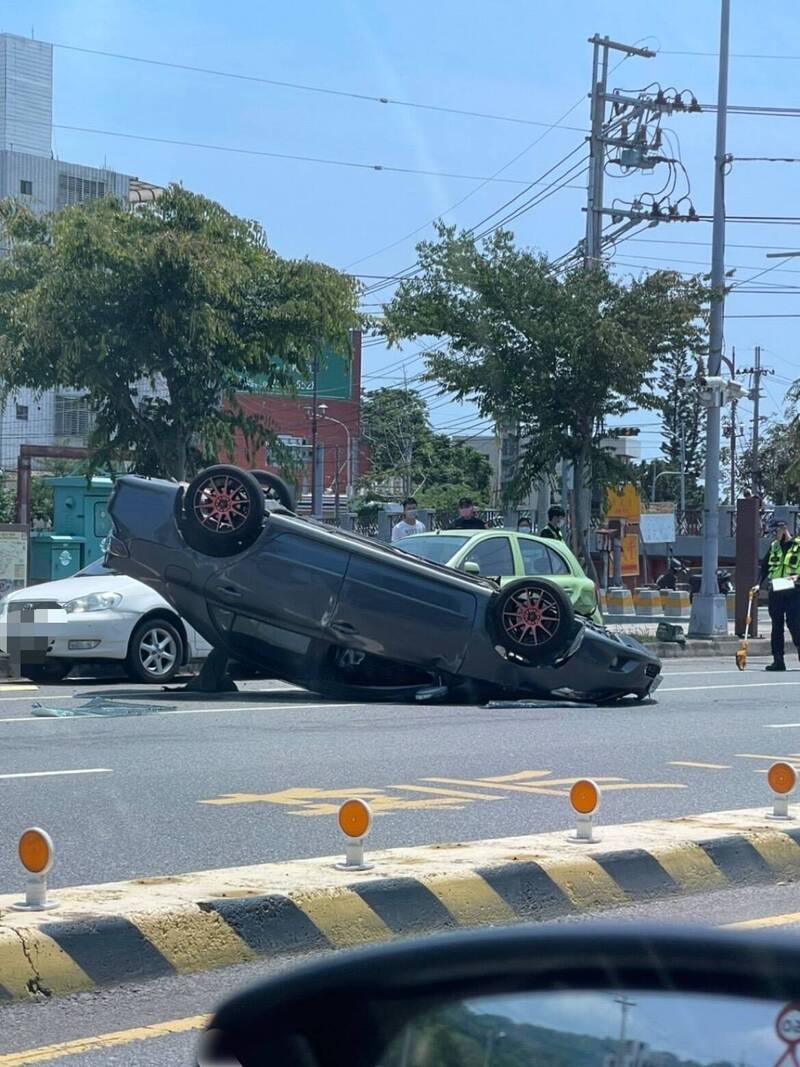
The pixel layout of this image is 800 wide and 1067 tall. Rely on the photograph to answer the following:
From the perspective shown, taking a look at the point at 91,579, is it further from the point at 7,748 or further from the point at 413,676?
the point at 7,748

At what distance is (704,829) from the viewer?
7.03 m

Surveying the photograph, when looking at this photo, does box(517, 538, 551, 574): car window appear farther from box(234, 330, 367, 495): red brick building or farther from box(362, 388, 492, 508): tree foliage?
box(234, 330, 367, 495): red brick building

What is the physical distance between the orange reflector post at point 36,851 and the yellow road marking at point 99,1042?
697 mm

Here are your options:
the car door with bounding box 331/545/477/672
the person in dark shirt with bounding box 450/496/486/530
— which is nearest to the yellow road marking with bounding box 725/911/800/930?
the car door with bounding box 331/545/477/672

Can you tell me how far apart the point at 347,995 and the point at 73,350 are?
20483 mm

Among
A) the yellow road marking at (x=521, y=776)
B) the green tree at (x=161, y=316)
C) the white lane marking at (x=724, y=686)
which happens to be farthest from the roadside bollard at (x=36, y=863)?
the green tree at (x=161, y=316)

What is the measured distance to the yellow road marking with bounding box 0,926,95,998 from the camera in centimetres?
473

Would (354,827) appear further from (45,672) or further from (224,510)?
(45,672)

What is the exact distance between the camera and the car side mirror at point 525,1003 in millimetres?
1529

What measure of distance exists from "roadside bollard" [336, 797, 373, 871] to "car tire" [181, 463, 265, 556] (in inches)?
266

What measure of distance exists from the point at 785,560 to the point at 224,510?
25.5 feet

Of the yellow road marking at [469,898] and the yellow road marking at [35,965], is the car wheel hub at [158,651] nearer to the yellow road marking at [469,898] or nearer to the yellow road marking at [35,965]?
the yellow road marking at [469,898]

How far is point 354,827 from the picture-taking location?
579cm

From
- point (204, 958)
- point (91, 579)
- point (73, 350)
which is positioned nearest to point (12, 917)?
point (204, 958)
